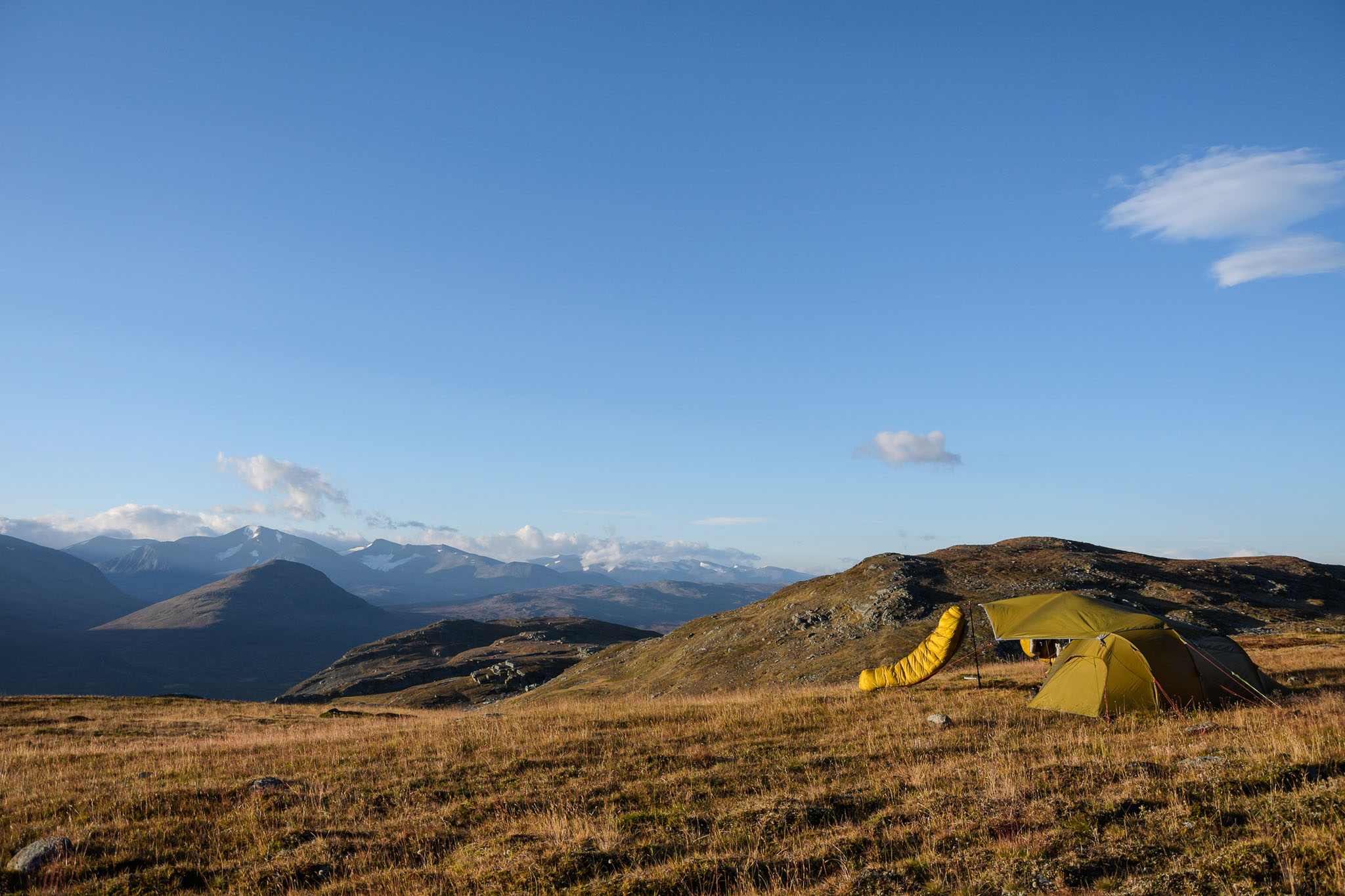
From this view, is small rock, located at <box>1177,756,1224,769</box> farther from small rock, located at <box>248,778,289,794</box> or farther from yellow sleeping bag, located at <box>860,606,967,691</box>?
small rock, located at <box>248,778,289,794</box>

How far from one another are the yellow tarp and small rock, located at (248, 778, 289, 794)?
2061 centimetres

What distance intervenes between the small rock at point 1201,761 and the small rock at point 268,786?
1725 centimetres

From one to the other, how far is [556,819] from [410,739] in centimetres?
1129

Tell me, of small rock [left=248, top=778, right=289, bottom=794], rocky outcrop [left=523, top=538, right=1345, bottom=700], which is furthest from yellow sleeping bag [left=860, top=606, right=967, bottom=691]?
small rock [left=248, top=778, right=289, bottom=794]

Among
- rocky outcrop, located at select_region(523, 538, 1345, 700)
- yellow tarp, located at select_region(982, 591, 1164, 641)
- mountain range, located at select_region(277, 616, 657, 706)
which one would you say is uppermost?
yellow tarp, located at select_region(982, 591, 1164, 641)

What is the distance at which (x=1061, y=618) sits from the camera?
21.7m

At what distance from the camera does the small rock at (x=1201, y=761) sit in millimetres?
11836

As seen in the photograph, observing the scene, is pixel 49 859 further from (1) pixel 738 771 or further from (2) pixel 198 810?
(1) pixel 738 771

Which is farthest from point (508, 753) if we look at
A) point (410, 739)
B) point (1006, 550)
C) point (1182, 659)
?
point (1006, 550)

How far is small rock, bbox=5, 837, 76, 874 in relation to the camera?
10562 mm

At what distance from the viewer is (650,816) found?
11547 millimetres

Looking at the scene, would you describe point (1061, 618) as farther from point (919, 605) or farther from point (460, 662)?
point (460, 662)

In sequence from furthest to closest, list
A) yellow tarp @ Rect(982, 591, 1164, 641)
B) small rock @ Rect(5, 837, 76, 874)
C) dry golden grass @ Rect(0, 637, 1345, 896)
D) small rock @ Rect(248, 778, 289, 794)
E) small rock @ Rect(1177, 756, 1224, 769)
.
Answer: yellow tarp @ Rect(982, 591, 1164, 641), small rock @ Rect(248, 778, 289, 794), small rock @ Rect(1177, 756, 1224, 769), small rock @ Rect(5, 837, 76, 874), dry golden grass @ Rect(0, 637, 1345, 896)

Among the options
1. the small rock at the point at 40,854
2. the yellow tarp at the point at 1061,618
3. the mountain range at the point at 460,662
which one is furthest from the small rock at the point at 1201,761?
the mountain range at the point at 460,662
